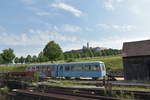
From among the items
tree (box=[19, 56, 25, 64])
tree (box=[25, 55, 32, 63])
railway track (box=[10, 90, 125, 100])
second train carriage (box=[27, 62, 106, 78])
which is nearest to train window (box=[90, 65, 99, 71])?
second train carriage (box=[27, 62, 106, 78])

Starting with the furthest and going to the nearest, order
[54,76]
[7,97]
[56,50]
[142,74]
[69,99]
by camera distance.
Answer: [56,50] → [54,76] → [142,74] → [7,97] → [69,99]

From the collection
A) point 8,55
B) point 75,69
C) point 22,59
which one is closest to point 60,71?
point 75,69

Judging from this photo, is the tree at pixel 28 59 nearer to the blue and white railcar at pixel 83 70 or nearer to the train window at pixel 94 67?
the blue and white railcar at pixel 83 70

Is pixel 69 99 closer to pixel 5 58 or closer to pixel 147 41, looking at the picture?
pixel 147 41

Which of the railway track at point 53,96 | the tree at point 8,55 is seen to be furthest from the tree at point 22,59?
the railway track at point 53,96

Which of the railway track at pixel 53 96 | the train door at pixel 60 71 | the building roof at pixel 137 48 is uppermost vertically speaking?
the building roof at pixel 137 48

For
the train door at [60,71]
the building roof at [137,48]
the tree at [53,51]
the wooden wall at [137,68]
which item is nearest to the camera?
the wooden wall at [137,68]

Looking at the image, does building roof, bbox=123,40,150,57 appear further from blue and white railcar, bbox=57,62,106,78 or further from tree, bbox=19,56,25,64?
tree, bbox=19,56,25,64

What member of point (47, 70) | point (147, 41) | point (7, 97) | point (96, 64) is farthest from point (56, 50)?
point (7, 97)

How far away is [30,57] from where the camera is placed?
97000mm

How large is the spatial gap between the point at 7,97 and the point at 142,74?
1697 cm

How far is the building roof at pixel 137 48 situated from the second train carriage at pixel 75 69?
13.8 feet

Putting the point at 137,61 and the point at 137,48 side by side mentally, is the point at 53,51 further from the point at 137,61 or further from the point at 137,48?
the point at 137,61

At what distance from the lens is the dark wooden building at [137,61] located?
86.5ft
